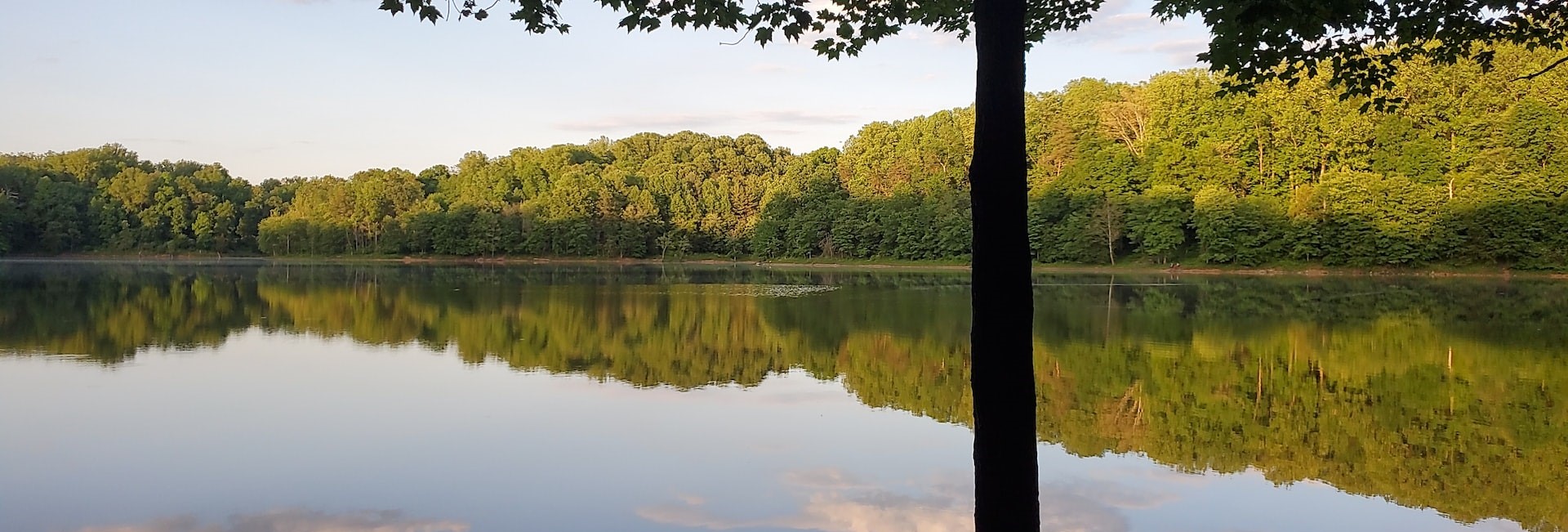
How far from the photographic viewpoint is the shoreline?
46.8 m

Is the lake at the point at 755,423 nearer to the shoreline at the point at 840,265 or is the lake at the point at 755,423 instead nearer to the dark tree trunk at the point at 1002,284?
the dark tree trunk at the point at 1002,284

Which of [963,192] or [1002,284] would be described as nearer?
[1002,284]

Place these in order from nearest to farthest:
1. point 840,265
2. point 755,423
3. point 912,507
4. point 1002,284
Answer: point 1002,284, point 912,507, point 755,423, point 840,265

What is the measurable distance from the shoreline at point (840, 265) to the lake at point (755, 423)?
2470 cm

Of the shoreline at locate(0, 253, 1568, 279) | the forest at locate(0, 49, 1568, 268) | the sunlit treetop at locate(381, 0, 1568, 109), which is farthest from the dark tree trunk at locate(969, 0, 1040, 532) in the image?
the shoreline at locate(0, 253, 1568, 279)

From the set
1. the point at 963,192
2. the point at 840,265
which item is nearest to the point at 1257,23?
the point at 963,192

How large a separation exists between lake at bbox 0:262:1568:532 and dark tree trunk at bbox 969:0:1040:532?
3.45m

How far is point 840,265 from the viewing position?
2960 inches

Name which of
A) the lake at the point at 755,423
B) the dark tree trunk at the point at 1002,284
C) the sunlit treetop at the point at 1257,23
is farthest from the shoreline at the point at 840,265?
the dark tree trunk at the point at 1002,284

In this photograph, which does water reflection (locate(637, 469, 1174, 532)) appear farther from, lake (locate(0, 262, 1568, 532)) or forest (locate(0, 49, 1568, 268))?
forest (locate(0, 49, 1568, 268))

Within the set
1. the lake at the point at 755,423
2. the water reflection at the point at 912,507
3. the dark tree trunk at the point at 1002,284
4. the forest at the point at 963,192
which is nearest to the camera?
the dark tree trunk at the point at 1002,284

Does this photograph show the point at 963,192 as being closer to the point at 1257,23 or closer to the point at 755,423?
the point at 755,423

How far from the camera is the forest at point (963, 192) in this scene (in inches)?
1884

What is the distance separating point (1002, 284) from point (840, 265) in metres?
70.9
